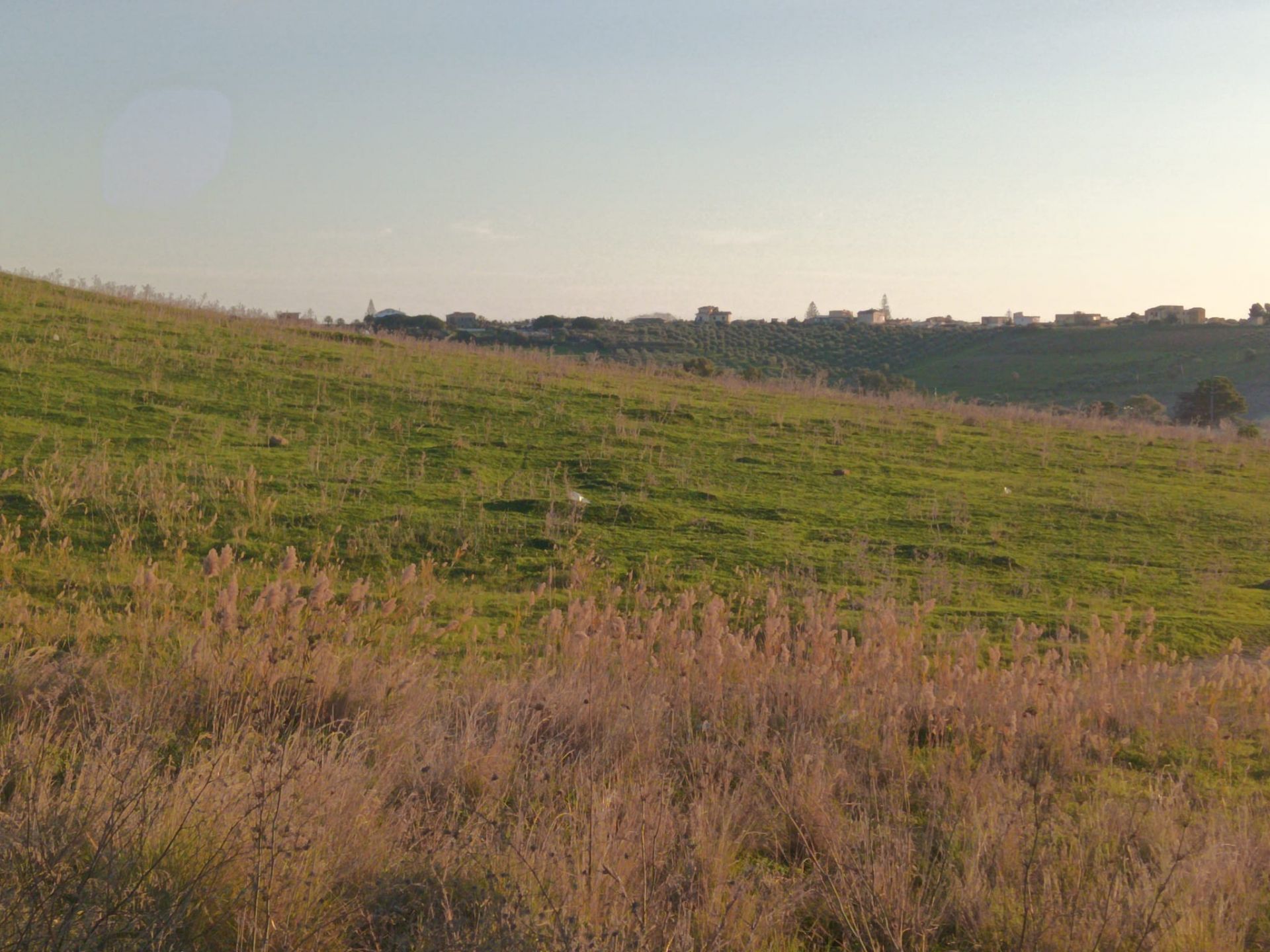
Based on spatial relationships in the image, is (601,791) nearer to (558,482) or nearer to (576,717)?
(576,717)

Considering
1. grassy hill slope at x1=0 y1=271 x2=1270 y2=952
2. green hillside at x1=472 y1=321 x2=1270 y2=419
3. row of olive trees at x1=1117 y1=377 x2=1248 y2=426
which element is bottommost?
grassy hill slope at x1=0 y1=271 x2=1270 y2=952

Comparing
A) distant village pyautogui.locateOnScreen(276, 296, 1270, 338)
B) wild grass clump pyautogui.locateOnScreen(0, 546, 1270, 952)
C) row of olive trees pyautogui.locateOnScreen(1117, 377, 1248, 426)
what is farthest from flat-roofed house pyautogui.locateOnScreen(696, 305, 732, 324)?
wild grass clump pyautogui.locateOnScreen(0, 546, 1270, 952)

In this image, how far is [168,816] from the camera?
13.3 feet

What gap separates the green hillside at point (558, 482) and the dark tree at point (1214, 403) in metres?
21.3

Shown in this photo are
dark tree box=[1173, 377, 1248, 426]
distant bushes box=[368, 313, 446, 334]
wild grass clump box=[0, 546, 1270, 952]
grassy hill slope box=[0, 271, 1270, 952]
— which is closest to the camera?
wild grass clump box=[0, 546, 1270, 952]

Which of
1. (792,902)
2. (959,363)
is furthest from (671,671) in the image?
(959,363)

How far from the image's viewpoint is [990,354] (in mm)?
89812

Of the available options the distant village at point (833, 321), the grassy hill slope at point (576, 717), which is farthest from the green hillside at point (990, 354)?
the grassy hill slope at point (576, 717)

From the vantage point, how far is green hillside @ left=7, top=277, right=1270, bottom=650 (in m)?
11.7

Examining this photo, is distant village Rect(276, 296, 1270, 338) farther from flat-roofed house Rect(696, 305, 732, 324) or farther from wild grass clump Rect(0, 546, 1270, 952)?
wild grass clump Rect(0, 546, 1270, 952)

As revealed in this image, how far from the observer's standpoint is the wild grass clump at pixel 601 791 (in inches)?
146

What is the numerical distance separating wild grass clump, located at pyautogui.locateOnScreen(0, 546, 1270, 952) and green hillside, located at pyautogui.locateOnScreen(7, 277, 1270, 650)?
2084 millimetres

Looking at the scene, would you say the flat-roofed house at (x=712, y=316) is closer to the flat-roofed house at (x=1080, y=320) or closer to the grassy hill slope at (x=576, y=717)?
the flat-roofed house at (x=1080, y=320)

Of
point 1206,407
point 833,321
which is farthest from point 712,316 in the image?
point 1206,407
